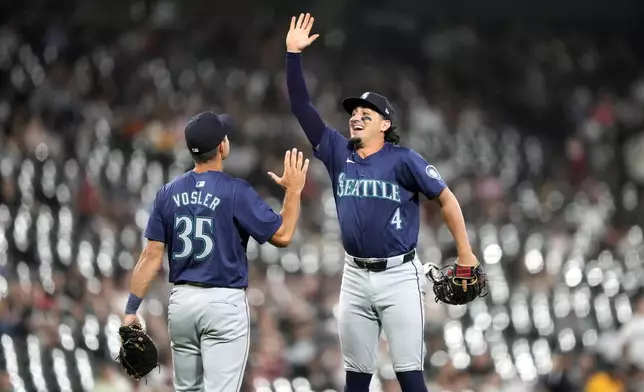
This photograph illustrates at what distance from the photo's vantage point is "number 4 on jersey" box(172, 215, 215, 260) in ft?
17.9

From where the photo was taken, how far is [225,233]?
18.0 ft

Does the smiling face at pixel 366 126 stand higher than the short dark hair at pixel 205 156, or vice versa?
the smiling face at pixel 366 126

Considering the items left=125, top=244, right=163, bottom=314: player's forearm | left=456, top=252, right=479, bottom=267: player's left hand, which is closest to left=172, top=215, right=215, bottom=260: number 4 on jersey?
left=125, top=244, right=163, bottom=314: player's forearm

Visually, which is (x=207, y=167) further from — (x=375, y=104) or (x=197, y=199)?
(x=375, y=104)

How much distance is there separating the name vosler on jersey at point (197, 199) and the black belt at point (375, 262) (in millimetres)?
868

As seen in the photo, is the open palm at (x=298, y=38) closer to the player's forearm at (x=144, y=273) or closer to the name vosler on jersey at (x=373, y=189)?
the name vosler on jersey at (x=373, y=189)

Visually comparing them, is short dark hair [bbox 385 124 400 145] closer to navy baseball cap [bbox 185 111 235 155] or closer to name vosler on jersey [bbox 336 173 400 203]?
name vosler on jersey [bbox 336 173 400 203]

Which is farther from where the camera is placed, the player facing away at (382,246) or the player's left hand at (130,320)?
the player facing away at (382,246)

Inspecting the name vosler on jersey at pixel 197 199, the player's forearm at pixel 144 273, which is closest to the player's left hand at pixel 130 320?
the player's forearm at pixel 144 273

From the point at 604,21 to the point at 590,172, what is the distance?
475 cm

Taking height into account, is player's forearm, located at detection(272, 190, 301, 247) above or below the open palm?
below

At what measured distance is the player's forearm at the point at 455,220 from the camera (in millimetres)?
5730

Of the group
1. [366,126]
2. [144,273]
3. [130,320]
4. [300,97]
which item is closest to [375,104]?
[366,126]

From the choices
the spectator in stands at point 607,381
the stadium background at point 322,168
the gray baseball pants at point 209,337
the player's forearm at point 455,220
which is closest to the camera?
the gray baseball pants at point 209,337
